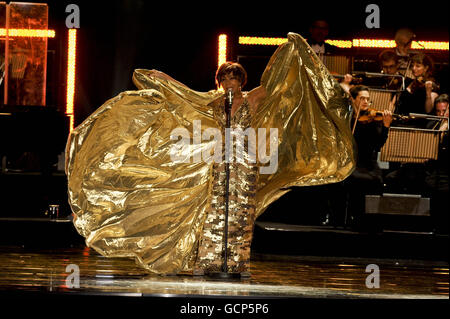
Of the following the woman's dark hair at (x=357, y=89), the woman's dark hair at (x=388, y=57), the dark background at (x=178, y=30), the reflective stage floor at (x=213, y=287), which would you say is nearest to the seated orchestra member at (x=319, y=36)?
the woman's dark hair at (x=388, y=57)

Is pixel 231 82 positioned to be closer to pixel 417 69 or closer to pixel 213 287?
pixel 213 287

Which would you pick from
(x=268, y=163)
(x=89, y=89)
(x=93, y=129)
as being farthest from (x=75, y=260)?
(x=89, y=89)

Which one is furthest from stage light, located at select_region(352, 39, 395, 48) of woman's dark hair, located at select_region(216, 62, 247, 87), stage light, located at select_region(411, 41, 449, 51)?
woman's dark hair, located at select_region(216, 62, 247, 87)

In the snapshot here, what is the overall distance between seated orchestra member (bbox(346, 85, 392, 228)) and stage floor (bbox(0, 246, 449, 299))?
64 centimetres

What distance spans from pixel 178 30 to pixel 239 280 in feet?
14.2

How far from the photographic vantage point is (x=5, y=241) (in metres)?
6.50

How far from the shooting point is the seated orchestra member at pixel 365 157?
22.0 ft

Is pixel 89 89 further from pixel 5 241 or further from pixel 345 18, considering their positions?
pixel 345 18

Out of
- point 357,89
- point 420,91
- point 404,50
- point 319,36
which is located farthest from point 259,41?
point 357,89

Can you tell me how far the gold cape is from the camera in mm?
4945

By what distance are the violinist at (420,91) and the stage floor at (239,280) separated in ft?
4.96

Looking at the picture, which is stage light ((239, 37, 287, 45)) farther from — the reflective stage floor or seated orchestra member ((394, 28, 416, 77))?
the reflective stage floor

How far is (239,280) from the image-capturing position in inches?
188

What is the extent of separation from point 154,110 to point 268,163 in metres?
0.86
